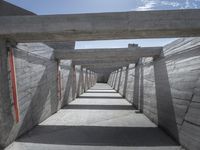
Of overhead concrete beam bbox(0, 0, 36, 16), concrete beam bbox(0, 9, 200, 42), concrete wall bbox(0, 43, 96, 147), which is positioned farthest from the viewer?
overhead concrete beam bbox(0, 0, 36, 16)

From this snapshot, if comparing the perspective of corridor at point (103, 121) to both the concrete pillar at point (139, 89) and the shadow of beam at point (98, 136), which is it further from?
the concrete pillar at point (139, 89)

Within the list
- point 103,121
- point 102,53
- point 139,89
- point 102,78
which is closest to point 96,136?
point 103,121

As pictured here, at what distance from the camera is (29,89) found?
6449 millimetres

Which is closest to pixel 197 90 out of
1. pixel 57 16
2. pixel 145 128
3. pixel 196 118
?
pixel 196 118

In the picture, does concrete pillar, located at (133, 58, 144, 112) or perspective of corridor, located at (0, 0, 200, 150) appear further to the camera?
concrete pillar, located at (133, 58, 144, 112)

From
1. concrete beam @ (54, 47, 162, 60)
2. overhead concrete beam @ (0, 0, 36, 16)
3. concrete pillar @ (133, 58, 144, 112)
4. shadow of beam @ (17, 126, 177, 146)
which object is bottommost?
shadow of beam @ (17, 126, 177, 146)

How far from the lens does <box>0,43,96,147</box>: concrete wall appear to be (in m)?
4.83

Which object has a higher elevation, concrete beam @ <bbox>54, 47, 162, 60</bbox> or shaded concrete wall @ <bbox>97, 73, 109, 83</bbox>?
concrete beam @ <bbox>54, 47, 162, 60</bbox>

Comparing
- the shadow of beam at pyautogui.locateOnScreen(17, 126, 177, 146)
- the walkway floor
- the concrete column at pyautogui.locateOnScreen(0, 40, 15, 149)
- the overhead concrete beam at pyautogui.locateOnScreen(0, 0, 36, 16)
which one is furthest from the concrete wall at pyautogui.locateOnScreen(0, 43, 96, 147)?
the overhead concrete beam at pyautogui.locateOnScreen(0, 0, 36, 16)

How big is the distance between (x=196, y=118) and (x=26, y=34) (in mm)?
4242

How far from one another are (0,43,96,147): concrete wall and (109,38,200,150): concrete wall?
4242 millimetres

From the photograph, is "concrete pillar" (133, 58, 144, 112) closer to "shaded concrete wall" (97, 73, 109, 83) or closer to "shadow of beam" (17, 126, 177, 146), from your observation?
"shadow of beam" (17, 126, 177, 146)

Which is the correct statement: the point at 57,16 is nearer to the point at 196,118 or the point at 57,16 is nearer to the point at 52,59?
the point at 196,118

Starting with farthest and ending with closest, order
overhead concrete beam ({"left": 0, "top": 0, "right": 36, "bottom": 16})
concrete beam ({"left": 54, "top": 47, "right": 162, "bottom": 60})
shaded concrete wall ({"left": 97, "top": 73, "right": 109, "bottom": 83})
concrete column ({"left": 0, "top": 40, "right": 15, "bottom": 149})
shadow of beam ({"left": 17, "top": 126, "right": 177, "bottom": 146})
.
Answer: shaded concrete wall ({"left": 97, "top": 73, "right": 109, "bottom": 83})
overhead concrete beam ({"left": 0, "top": 0, "right": 36, "bottom": 16})
concrete beam ({"left": 54, "top": 47, "right": 162, "bottom": 60})
shadow of beam ({"left": 17, "top": 126, "right": 177, "bottom": 146})
concrete column ({"left": 0, "top": 40, "right": 15, "bottom": 149})
